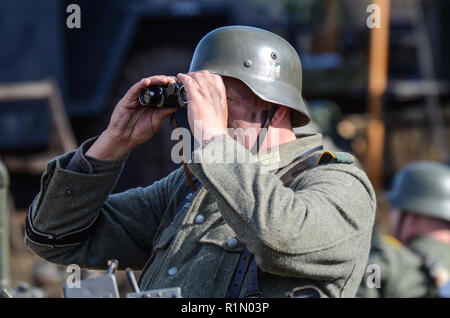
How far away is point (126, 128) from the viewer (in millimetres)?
3102

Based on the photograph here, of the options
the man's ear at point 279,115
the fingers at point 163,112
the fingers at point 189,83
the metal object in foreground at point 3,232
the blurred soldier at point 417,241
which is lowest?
the blurred soldier at point 417,241

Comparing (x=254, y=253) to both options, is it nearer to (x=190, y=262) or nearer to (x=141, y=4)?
(x=190, y=262)

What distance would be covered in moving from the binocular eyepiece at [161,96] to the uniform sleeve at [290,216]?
13.6 inches

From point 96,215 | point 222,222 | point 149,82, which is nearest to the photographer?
point 222,222

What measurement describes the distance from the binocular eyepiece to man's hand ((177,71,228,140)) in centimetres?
8

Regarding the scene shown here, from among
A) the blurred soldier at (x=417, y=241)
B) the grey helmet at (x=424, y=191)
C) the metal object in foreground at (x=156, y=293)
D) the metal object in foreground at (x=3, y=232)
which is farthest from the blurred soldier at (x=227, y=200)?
the grey helmet at (x=424, y=191)

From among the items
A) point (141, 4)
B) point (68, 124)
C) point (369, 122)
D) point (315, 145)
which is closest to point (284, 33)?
point (369, 122)

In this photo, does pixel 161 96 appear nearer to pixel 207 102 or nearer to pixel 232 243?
pixel 207 102

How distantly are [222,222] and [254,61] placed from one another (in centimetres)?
65

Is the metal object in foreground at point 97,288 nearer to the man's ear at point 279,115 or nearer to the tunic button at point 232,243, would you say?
the tunic button at point 232,243

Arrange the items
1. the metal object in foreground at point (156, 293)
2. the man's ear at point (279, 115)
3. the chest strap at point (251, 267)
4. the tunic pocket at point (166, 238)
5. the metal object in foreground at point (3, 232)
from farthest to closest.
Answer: the metal object in foreground at point (3, 232), the man's ear at point (279, 115), the tunic pocket at point (166, 238), the chest strap at point (251, 267), the metal object in foreground at point (156, 293)

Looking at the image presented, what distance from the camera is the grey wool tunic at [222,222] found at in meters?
2.49

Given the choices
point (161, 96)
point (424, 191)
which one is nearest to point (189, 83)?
point (161, 96)
